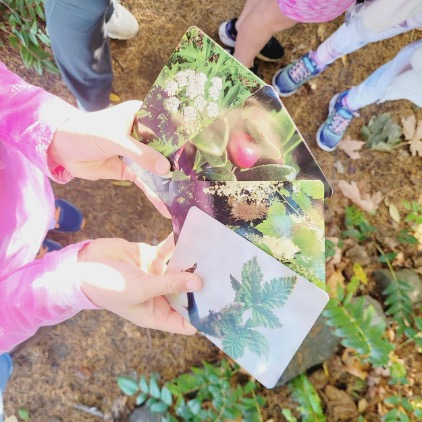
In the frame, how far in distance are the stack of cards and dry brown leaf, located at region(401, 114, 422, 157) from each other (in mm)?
1319

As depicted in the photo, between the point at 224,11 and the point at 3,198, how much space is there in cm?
156

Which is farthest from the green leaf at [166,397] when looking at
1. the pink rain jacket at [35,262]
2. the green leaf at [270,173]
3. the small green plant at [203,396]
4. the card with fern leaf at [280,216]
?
the green leaf at [270,173]

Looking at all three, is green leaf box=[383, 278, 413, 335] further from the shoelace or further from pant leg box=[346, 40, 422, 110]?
the shoelace

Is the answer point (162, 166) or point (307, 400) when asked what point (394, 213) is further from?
point (162, 166)

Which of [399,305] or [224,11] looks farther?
[224,11]

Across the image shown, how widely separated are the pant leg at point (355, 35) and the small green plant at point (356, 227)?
76 cm

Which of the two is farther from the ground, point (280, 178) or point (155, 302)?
point (280, 178)

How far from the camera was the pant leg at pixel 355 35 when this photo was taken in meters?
1.58

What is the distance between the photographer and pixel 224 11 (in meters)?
2.23

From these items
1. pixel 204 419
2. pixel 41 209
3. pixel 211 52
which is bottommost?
pixel 204 419

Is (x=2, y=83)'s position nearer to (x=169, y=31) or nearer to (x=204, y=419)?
(x=169, y=31)

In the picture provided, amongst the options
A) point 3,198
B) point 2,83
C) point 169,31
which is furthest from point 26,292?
point 169,31

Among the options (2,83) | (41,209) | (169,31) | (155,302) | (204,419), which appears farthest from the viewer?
(169,31)

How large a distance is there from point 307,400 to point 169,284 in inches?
39.1
